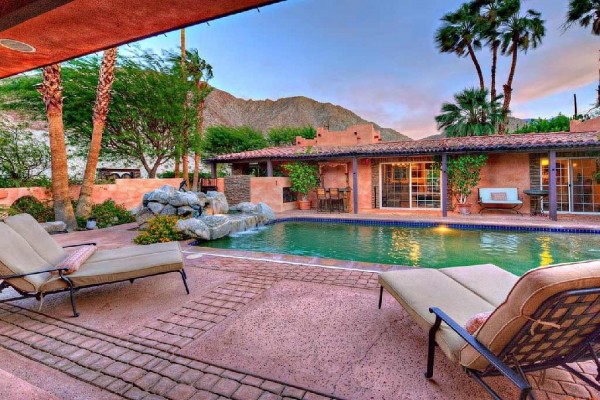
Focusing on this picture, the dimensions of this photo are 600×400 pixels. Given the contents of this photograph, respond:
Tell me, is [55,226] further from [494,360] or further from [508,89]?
[508,89]

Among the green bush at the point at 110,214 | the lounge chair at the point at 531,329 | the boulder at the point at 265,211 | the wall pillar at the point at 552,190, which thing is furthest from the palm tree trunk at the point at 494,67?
the lounge chair at the point at 531,329

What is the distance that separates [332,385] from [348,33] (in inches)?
669

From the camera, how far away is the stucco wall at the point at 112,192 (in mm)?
9070

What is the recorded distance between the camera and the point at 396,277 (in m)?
3.13

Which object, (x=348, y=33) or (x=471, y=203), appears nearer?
(x=471, y=203)

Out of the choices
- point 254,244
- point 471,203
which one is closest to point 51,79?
point 254,244

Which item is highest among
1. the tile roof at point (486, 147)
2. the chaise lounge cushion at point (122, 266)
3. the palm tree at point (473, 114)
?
the palm tree at point (473, 114)

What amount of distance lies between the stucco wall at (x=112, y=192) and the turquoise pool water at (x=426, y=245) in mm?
5193

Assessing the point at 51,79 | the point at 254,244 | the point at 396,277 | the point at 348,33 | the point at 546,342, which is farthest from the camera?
the point at 348,33

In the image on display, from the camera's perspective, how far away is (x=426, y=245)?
25.7ft

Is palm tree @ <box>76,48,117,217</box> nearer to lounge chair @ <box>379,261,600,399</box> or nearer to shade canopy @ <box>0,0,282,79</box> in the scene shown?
shade canopy @ <box>0,0,282,79</box>

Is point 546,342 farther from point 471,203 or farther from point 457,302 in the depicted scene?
point 471,203

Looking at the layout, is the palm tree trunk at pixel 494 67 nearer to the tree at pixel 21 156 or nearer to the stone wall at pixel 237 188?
the stone wall at pixel 237 188

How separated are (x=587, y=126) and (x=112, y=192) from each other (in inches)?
788
